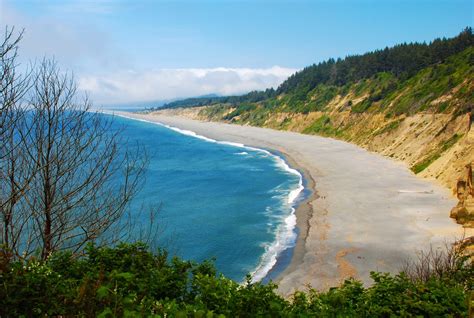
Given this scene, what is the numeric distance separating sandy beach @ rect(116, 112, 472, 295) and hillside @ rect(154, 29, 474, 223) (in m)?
4.36

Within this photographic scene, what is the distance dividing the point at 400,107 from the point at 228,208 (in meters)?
55.9

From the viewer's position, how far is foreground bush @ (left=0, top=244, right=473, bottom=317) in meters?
7.52

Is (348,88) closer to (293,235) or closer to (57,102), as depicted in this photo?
(293,235)

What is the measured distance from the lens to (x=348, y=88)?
Answer: 436 feet

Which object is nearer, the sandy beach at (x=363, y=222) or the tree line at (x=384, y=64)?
the sandy beach at (x=363, y=222)

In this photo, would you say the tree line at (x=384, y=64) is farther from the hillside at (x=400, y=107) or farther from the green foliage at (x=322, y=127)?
the green foliage at (x=322, y=127)

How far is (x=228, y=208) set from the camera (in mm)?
44812

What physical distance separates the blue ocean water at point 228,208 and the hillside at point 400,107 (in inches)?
725

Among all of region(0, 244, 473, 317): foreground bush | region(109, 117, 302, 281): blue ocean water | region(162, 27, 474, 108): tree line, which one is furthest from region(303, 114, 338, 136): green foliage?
region(0, 244, 473, 317): foreground bush

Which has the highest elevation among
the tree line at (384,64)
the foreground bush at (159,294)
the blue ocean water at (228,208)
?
the tree line at (384,64)

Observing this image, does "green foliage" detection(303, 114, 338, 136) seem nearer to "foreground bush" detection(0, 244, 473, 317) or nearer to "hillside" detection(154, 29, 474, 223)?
"hillside" detection(154, 29, 474, 223)

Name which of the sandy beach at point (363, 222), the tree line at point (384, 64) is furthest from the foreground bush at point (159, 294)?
the tree line at point (384, 64)

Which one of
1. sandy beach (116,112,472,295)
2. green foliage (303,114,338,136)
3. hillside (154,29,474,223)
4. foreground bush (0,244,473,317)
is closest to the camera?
foreground bush (0,244,473,317)

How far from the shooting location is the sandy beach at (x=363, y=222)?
1024 inches
